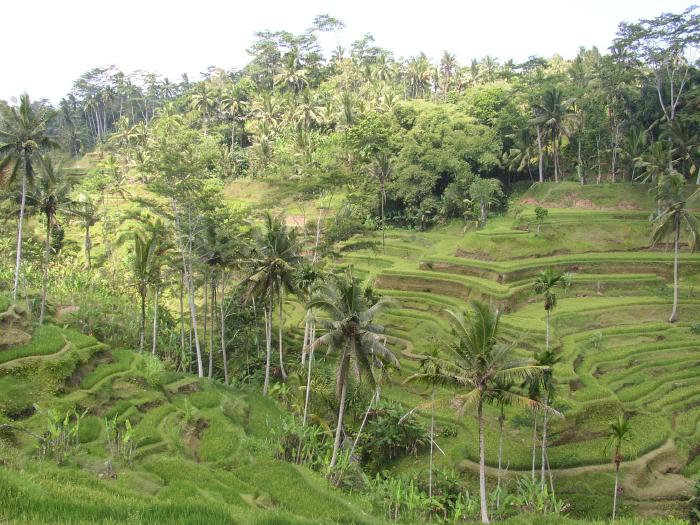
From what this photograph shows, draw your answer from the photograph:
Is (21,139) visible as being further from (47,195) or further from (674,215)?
(674,215)

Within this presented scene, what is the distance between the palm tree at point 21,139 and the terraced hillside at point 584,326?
2180 centimetres

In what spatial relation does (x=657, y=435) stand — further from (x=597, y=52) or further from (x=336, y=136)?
(x=597, y=52)

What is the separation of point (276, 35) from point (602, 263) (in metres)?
64.6

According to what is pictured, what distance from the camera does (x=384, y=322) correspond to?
33562 millimetres

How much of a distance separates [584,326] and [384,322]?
11.5 metres

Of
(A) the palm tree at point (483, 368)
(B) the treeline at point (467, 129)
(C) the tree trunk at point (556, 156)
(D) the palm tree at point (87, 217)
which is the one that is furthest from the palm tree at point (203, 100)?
(A) the palm tree at point (483, 368)

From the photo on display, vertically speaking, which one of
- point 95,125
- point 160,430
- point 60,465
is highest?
point 95,125

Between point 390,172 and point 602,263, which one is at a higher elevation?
point 390,172

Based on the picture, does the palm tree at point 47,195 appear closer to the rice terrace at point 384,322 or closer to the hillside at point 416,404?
the rice terrace at point 384,322

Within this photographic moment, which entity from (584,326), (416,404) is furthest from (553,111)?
(416,404)

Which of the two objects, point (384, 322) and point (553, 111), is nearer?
point (384, 322)

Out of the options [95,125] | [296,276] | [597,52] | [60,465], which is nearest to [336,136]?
[296,276]

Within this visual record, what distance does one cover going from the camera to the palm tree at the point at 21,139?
92.9 feet

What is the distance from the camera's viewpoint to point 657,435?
22141 mm
